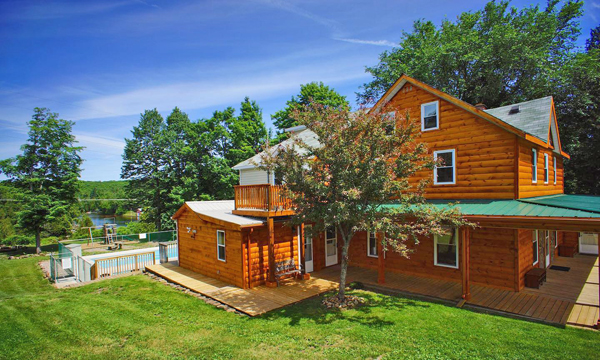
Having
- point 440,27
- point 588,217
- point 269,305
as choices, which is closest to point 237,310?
point 269,305

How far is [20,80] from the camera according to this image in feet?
52.3

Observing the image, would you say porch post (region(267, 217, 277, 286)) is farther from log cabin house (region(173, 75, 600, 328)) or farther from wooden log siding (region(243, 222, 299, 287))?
wooden log siding (region(243, 222, 299, 287))

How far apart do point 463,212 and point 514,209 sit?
4.48 ft

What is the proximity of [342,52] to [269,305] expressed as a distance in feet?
40.2

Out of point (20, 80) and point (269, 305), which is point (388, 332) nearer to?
point (269, 305)

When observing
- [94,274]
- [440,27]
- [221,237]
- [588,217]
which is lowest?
[94,274]

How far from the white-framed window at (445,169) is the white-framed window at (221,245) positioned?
8.72 metres

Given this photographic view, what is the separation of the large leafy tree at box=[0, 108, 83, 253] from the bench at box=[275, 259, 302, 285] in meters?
26.4

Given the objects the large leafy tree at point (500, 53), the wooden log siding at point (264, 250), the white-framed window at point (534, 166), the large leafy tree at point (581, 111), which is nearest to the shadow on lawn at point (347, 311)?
the wooden log siding at point (264, 250)

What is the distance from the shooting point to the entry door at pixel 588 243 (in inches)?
590

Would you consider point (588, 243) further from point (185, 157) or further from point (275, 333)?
point (185, 157)

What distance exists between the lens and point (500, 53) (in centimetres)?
2161

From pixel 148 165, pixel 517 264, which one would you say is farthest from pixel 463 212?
pixel 148 165

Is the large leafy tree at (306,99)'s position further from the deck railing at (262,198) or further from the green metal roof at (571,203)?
the green metal roof at (571,203)
